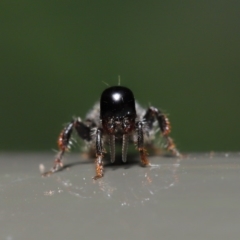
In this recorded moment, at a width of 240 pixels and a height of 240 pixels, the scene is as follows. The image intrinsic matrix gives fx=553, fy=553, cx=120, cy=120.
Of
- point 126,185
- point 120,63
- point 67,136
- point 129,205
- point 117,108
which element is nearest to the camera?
point 129,205

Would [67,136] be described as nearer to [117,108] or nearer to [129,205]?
[117,108]

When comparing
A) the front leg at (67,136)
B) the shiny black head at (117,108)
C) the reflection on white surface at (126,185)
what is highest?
the shiny black head at (117,108)

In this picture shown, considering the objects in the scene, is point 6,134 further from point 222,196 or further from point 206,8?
point 222,196

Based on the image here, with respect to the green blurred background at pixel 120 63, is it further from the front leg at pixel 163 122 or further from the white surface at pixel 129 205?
the white surface at pixel 129 205

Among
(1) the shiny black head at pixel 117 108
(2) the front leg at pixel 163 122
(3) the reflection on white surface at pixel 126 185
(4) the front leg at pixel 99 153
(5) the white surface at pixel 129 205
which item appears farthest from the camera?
(2) the front leg at pixel 163 122

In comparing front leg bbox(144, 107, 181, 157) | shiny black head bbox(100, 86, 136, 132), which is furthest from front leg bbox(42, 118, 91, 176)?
front leg bbox(144, 107, 181, 157)

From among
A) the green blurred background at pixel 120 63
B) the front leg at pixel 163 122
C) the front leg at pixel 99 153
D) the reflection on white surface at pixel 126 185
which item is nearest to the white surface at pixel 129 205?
the reflection on white surface at pixel 126 185

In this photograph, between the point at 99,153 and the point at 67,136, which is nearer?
the point at 99,153

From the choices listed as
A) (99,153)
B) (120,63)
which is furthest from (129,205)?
(120,63)
